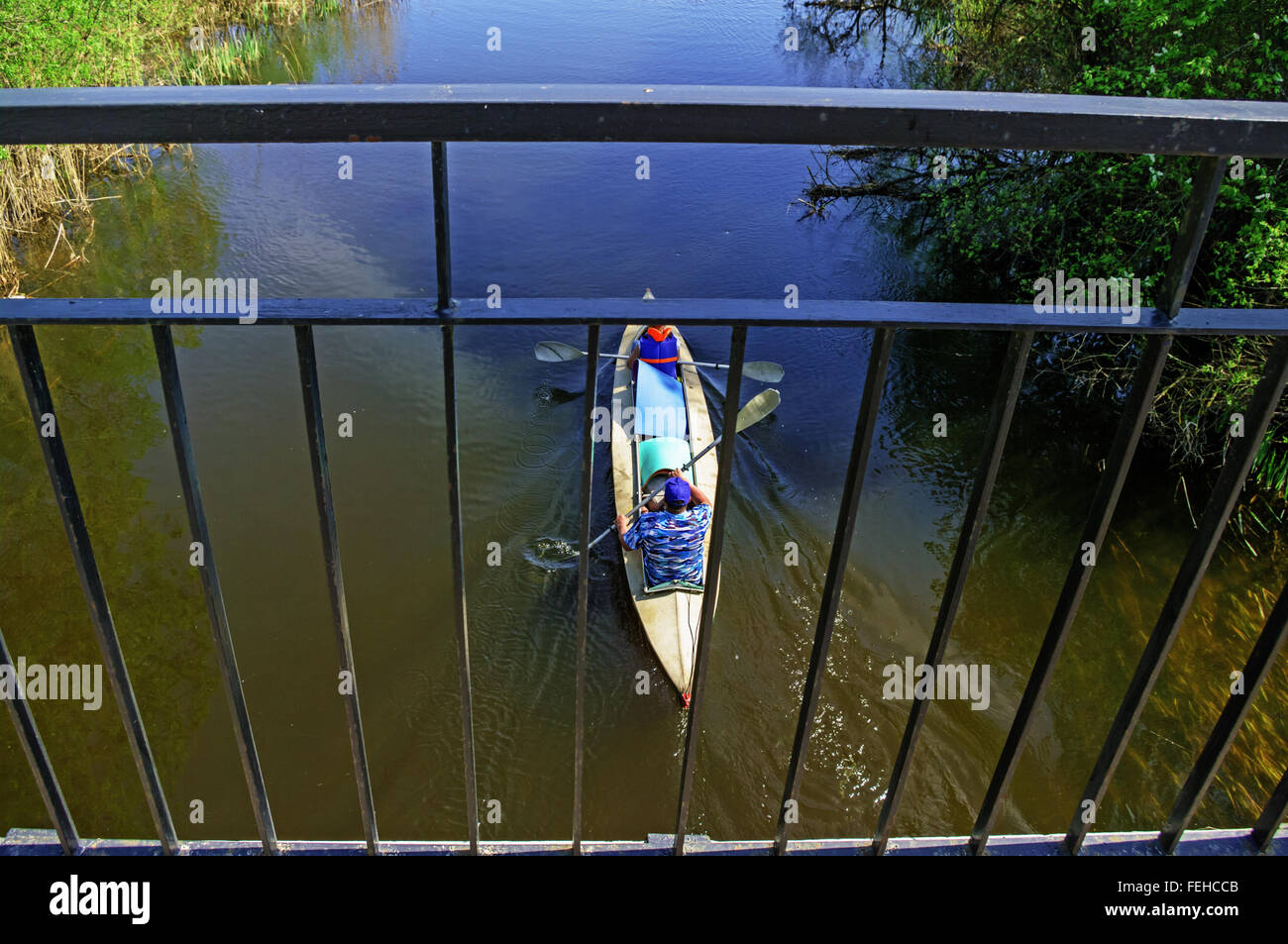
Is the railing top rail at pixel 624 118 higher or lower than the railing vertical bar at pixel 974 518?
higher

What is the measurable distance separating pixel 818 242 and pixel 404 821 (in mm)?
8273

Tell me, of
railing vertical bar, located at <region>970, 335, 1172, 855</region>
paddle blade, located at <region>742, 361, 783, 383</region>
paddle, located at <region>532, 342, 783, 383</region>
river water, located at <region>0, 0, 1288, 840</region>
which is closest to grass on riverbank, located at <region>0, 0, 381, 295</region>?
river water, located at <region>0, 0, 1288, 840</region>

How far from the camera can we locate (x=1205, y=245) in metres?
7.69

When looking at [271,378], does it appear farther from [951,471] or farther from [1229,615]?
[1229,615]

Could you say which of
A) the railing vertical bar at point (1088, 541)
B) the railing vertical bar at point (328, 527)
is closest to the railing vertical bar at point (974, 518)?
the railing vertical bar at point (1088, 541)

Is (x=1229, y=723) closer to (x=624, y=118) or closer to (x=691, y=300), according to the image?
(x=691, y=300)

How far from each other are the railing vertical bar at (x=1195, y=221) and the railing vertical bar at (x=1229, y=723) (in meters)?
0.60

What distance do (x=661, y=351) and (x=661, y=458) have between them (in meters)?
1.79

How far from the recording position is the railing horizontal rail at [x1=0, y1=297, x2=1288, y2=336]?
1165mm

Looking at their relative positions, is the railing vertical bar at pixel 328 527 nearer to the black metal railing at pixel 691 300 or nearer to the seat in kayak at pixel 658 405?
the black metal railing at pixel 691 300

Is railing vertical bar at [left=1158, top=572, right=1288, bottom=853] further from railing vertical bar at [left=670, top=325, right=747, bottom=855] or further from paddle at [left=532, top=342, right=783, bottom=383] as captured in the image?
paddle at [left=532, top=342, right=783, bottom=383]

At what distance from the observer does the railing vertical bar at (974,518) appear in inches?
50.4

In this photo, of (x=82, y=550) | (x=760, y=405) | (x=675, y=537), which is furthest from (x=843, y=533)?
(x=675, y=537)

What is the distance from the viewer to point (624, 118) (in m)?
1.06
